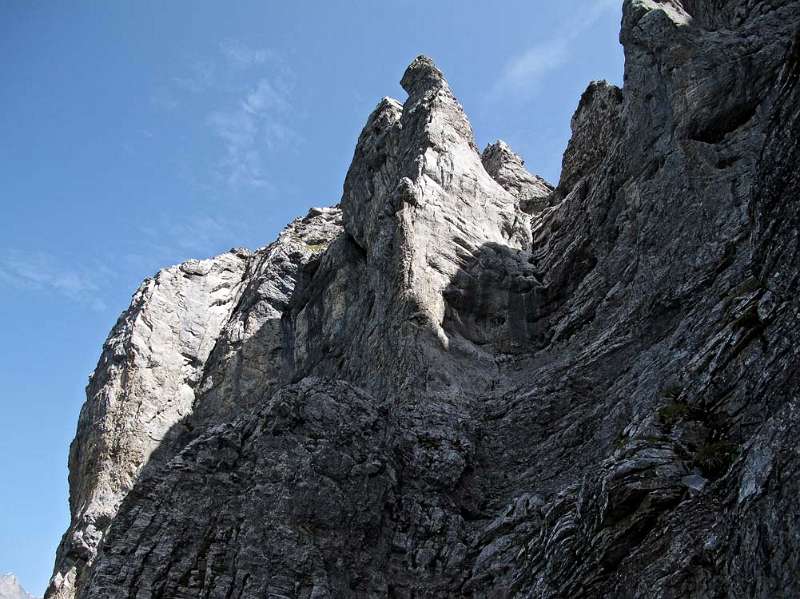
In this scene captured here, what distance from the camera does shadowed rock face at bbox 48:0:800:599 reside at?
1886cm

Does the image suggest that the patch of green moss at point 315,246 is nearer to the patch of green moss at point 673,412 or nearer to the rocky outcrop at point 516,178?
the rocky outcrop at point 516,178

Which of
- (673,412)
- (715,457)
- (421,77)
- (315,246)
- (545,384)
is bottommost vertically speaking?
(715,457)

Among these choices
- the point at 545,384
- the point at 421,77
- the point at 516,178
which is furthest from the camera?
the point at 516,178

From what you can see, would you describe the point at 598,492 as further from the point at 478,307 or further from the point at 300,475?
the point at 478,307

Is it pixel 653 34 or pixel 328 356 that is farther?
pixel 328 356

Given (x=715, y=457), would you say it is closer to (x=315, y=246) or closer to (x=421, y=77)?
(x=421, y=77)

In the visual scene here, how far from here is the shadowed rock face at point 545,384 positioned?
1886 cm

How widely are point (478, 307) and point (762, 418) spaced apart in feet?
70.9

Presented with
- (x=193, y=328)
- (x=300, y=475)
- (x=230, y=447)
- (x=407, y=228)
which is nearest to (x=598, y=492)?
(x=300, y=475)

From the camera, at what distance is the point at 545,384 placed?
3194 centimetres

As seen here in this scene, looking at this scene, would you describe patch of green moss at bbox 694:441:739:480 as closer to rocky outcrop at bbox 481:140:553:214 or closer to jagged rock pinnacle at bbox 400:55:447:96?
rocky outcrop at bbox 481:140:553:214

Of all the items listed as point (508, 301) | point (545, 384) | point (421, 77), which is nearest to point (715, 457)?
point (545, 384)

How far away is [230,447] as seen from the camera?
1168 inches

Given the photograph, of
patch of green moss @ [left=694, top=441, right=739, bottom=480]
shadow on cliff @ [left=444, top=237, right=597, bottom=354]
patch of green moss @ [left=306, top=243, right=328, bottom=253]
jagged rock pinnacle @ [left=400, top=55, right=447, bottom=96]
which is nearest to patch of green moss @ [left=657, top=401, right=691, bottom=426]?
patch of green moss @ [left=694, top=441, right=739, bottom=480]
